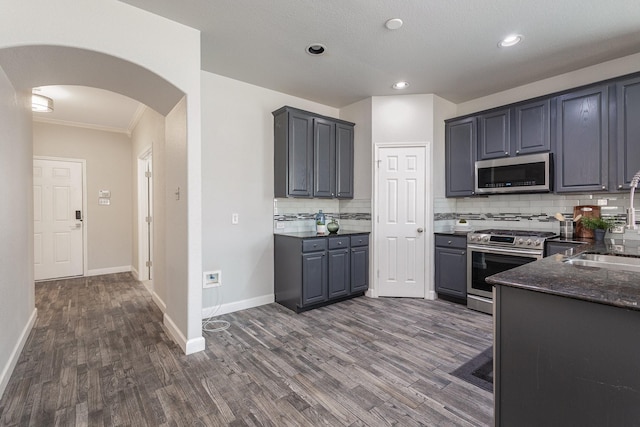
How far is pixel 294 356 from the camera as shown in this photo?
2512mm

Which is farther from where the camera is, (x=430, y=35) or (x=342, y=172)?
(x=342, y=172)

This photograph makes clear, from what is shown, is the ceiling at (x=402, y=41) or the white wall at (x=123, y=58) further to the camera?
the ceiling at (x=402, y=41)

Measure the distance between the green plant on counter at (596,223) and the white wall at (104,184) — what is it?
6.91 metres

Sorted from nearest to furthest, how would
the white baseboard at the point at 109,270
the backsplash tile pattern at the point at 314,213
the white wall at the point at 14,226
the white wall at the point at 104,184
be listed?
1. the white wall at the point at 14,226
2. the backsplash tile pattern at the point at 314,213
3. the white wall at the point at 104,184
4. the white baseboard at the point at 109,270

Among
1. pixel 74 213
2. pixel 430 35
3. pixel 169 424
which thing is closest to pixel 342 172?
pixel 430 35

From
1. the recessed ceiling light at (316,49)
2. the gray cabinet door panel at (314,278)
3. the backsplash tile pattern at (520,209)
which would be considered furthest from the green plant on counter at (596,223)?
the recessed ceiling light at (316,49)

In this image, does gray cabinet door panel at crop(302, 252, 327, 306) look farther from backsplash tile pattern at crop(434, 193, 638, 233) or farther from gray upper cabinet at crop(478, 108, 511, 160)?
gray upper cabinet at crop(478, 108, 511, 160)

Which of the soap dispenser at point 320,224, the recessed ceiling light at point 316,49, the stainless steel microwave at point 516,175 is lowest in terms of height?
the soap dispenser at point 320,224

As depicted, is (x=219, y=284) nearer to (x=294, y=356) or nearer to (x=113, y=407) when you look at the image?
(x=294, y=356)

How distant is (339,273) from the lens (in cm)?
385

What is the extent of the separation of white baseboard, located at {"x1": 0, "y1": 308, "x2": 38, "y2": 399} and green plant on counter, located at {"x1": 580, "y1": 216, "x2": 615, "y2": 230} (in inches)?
197

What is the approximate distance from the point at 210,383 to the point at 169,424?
16.2 inches

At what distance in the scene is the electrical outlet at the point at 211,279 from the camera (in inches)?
132

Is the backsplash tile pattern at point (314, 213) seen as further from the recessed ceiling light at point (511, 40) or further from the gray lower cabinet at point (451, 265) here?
the recessed ceiling light at point (511, 40)
